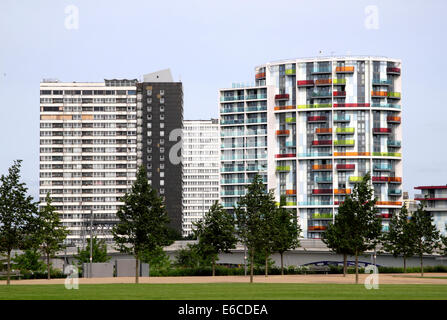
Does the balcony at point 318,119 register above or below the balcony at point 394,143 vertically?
above

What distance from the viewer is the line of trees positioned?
75625 mm

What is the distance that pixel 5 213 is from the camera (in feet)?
217

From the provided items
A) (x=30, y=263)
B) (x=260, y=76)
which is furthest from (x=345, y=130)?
(x=30, y=263)

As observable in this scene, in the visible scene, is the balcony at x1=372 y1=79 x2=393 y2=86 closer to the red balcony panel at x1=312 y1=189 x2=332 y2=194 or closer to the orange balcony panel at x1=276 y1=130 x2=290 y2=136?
the orange balcony panel at x1=276 y1=130 x2=290 y2=136

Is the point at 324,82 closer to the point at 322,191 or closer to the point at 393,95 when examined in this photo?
the point at 393,95

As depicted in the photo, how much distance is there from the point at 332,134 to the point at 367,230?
98.3 meters

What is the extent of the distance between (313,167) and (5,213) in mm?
112877

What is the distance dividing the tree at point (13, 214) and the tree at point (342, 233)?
104 ft

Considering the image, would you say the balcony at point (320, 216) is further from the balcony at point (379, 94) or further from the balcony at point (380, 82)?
the balcony at point (380, 82)

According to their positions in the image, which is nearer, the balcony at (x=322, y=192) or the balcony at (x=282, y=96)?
the balcony at (x=322, y=192)

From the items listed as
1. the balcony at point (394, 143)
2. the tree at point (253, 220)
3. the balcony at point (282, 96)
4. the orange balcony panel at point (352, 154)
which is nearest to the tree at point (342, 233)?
the tree at point (253, 220)

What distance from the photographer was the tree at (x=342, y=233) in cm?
7662
